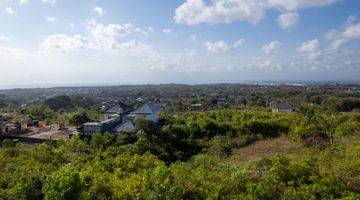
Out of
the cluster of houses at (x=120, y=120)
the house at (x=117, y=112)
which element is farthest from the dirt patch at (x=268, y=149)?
the house at (x=117, y=112)

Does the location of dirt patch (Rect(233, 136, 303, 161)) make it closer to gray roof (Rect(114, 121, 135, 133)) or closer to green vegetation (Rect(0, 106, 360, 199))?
green vegetation (Rect(0, 106, 360, 199))

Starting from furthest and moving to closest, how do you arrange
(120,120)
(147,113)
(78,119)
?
(78,119) < (147,113) < (120,120)

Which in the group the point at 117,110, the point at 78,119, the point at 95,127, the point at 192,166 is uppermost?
the point at 117,110

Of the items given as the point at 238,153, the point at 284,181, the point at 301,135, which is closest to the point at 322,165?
the point at 284,181

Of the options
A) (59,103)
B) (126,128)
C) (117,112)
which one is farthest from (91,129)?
(59,103)

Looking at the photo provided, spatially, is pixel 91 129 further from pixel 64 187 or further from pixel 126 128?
pixel 64 187

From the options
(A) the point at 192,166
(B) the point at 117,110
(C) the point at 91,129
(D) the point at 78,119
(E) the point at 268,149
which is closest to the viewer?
(A) the point at 192,166

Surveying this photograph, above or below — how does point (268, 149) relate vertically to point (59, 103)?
below

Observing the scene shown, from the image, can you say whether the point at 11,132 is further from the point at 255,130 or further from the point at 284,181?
the point at 284,181
